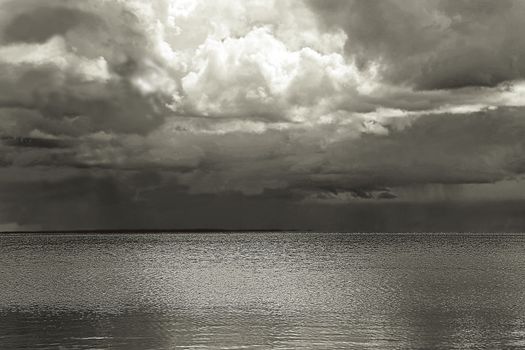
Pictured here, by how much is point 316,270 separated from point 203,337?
88.6 m

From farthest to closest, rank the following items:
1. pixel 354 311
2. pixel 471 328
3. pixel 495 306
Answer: pixel 495 306, pixel 354 311, pixel 471 328

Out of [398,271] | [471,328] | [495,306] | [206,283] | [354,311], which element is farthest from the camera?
[398,271]

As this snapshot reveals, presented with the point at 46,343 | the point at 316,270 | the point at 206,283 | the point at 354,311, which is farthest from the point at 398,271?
the point at 46,343

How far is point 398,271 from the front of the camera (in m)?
135

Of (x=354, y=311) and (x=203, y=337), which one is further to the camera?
(x=354, y=311)

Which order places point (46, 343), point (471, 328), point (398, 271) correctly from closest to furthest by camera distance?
point (46, 343)
point (471, 328)
point (398, 271)

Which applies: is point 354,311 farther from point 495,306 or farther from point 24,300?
point 24,300

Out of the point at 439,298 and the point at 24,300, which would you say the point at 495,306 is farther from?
the point at 24,300

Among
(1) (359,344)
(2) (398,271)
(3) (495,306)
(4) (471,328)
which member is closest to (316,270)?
(2) (398,271)

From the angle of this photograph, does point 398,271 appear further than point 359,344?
Yes

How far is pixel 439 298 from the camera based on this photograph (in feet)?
275

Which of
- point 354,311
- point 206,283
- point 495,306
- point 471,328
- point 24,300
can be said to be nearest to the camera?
point 471,328

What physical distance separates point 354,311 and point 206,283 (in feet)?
141

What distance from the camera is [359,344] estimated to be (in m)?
49.0
